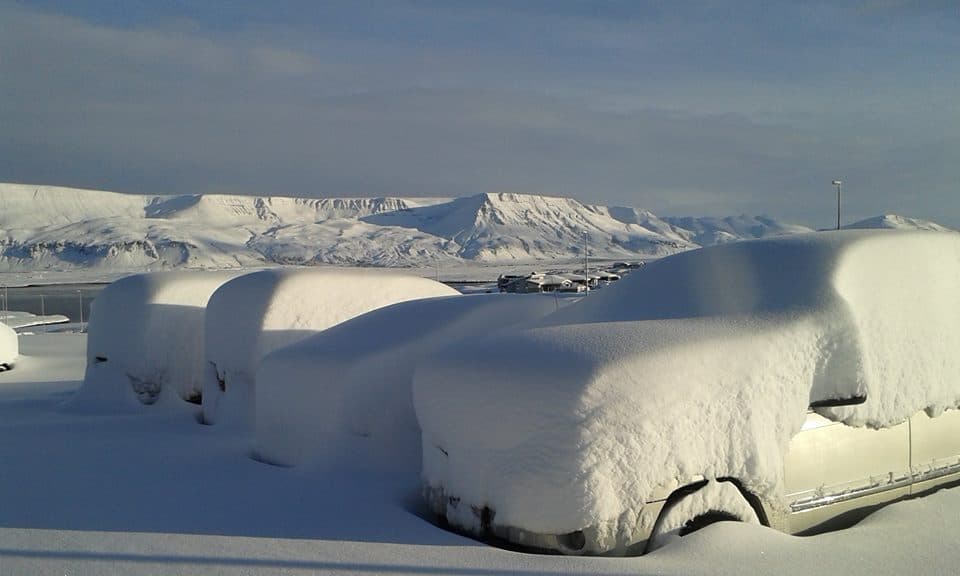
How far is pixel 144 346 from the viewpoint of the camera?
41.2ft

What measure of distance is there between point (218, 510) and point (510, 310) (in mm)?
3844

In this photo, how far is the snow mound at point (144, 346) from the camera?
12.4 m

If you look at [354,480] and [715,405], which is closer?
[715,405]

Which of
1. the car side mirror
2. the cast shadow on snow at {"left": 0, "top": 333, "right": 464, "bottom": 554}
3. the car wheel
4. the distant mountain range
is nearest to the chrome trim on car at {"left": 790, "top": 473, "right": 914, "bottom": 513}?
the car wheel

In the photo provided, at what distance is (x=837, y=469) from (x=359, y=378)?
3955mm

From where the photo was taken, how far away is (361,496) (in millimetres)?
6367

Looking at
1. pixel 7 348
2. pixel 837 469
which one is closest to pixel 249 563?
pixel 837 469

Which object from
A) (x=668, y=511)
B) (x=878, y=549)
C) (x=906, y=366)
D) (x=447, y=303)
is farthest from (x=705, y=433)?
(x=447, y=303)

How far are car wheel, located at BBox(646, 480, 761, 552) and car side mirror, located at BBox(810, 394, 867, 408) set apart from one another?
0.86 m

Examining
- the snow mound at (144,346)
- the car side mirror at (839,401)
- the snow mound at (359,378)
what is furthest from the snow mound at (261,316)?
the car side mirror at (839,401)

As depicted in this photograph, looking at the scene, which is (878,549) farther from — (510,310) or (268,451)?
(268,451)

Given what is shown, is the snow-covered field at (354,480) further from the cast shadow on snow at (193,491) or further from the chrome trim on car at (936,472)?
the chrome trim on car at (936,472)

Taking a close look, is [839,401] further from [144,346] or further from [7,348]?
[7,348]

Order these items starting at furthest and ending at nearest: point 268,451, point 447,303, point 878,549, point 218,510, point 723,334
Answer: point 447,303, point 268,451, point 218,510, point 723,334, point 878,549
